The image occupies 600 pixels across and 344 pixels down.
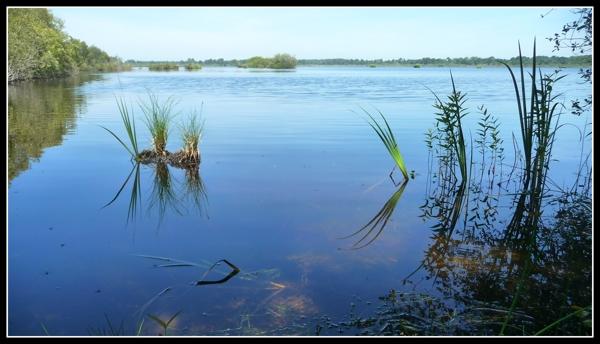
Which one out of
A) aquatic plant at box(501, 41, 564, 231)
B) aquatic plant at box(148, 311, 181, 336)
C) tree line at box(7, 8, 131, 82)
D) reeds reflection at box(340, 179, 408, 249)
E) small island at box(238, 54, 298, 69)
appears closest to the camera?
aquatic plant at box(148, 311, 181, 336)

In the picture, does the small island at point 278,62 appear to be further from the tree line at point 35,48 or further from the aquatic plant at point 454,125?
the aquatic plant at point 454,125

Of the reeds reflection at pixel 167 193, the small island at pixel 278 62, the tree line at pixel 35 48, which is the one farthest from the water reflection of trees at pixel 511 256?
the small island at pixel 278 62

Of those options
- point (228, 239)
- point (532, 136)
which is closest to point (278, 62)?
point (532, 136)

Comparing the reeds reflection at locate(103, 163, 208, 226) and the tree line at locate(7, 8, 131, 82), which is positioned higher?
the tree line at locate(7, 8, 131, 82)

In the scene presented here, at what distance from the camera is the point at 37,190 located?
269 inches

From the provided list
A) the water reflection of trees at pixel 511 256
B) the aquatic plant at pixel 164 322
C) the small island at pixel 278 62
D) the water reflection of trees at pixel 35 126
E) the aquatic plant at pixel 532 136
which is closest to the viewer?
the aquatic plant at pixel 164 322

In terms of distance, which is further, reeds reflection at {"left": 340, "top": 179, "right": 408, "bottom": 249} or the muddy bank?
the muddy bank

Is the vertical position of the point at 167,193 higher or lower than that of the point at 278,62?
lower

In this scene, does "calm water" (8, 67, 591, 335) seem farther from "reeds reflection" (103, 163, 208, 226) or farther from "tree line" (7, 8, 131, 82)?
"tree line" (7, 8, 131, 82)

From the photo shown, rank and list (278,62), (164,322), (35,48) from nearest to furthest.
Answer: (164,322), (35,48), (278,62)

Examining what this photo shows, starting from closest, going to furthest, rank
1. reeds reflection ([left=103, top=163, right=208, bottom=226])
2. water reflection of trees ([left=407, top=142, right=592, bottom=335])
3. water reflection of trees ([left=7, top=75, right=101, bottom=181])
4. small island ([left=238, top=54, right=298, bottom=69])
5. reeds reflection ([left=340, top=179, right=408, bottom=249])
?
water reflection of trees ([left=407, top=142, right=592, bottom=335])
reeds reflection ([left=340, top=179, right=408, bottom=249])
reeds reflection ([left=103, top=163, right=208, bottom=226])
water reflection of trees ([left=7, top=75, right=101, bottom=181])
small island ([left=238, top=54, right=298, bottom=69])

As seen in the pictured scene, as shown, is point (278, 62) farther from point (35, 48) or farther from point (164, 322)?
point (164, 322)

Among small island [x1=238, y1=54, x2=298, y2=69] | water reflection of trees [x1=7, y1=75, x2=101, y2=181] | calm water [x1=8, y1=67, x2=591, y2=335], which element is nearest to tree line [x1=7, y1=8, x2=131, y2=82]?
water reflection of trees [x1=7, y1=75, x2=101, y2=181]

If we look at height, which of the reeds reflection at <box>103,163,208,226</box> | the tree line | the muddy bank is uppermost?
the tree line
